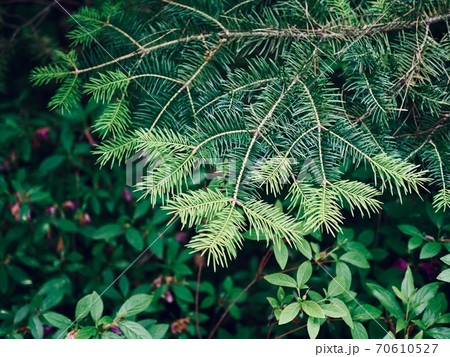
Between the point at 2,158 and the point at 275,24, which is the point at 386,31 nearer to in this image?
the point at 275,24

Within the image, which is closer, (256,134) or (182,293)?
(256,134)

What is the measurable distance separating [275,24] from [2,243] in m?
1.34

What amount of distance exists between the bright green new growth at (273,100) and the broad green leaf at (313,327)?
10.3 inches

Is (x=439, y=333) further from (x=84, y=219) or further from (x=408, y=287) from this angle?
(x=84, y=219)

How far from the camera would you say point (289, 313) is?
1.02 meters

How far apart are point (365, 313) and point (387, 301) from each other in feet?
0.24

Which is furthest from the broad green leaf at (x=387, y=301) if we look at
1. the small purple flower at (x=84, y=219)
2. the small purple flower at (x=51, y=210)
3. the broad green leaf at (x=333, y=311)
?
the small purple flower at (x=51, y=210)

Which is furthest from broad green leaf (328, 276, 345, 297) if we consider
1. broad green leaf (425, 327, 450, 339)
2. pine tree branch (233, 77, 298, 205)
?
pine tree branch (233, 77, 298, 205)

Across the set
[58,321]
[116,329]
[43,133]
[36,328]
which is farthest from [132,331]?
[43,133]

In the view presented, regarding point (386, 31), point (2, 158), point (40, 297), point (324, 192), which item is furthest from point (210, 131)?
point (2, 158)

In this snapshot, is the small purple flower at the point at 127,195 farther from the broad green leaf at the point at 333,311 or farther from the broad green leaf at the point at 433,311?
the broad green leaf at the point at 433,311

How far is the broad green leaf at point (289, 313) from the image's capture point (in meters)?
1.00

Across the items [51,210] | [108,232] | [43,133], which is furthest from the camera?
[43,133]

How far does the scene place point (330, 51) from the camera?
1046 millimetres
